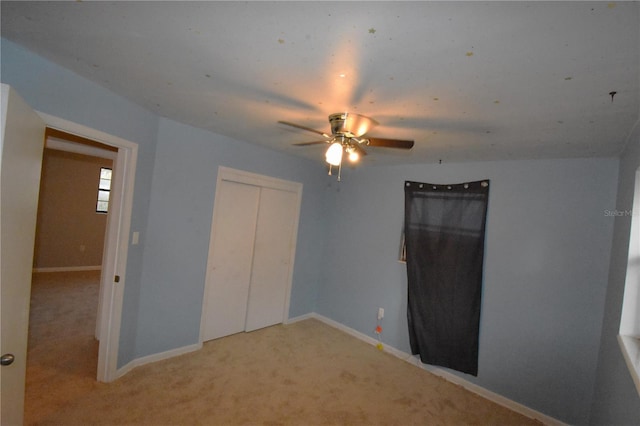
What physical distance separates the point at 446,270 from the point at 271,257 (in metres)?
2.13

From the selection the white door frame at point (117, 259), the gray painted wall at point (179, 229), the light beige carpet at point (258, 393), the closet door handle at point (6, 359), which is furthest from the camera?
the gray painted wall at point (179, 229)

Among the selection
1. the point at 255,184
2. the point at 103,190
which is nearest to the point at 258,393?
the point at 255,184

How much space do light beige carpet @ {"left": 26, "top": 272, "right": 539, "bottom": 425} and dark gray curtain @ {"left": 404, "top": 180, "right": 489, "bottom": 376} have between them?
15.6 inches

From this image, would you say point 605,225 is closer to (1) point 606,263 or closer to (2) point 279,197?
(1) point 606,263

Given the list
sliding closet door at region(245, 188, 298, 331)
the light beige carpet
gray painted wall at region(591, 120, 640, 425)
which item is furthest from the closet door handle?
gray painted wall at region(591, 120, 640, 425)

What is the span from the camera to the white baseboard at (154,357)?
96.1 inches

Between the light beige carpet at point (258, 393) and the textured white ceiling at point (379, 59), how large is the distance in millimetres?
2299

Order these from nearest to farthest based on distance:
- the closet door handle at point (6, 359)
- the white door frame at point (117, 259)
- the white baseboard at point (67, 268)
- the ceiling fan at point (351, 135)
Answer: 1. the closet door handle at point (6, 359)
2. the ceiling fan at point (351, 135)
3. the white door frame at point (117, 259)
4. the white baseboard at point (67, 268)

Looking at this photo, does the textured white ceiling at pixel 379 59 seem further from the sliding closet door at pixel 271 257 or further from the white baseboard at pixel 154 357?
the white baseboard at pixel 154 357

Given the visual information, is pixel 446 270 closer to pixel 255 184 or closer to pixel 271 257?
pixel 271 257

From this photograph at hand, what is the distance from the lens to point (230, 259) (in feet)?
10.9

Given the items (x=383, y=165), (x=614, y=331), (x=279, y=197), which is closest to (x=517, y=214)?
(x=614, y=331)

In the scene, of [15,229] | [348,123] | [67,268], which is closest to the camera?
[15,229]

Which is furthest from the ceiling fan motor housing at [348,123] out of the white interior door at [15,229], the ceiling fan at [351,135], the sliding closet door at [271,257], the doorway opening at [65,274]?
the doorway opening at [65,274]
